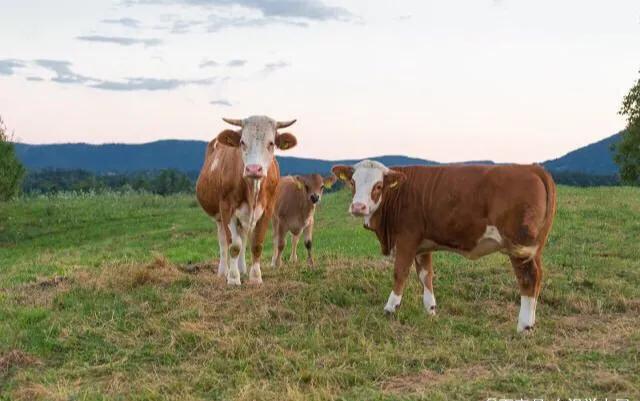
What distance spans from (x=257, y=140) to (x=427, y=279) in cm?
310

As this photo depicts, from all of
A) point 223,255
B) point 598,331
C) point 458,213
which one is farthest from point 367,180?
point 223,255

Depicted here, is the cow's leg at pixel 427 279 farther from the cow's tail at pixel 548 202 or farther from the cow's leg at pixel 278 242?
the cow's leg at pixel 278 242

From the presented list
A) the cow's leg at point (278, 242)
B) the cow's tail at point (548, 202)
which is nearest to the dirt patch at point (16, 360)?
the cow's tail at point (548, 202)

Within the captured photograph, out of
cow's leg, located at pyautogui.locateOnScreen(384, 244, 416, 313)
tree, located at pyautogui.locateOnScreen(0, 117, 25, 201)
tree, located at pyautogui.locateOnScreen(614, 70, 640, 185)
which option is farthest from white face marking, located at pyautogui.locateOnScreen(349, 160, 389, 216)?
tree, located at pyautogui.locateOnScreen(614, 70, 640, 185)

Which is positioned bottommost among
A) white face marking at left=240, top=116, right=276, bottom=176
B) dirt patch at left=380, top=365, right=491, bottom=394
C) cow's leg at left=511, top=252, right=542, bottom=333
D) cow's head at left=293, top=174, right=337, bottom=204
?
dirt patch at left=380, top=365, right=491, bottom=394

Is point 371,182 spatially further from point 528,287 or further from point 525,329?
point 525,329

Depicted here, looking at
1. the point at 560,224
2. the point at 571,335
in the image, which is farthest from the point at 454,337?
the point at 560,224

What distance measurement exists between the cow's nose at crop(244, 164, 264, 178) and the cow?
16.3 ft

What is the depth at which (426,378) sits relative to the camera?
693 cm

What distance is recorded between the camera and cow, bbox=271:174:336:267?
15145mm

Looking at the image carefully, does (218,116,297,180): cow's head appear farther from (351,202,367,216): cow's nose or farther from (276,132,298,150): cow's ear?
(351,202,367,216): cow's nose

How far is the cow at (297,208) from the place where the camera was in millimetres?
15145

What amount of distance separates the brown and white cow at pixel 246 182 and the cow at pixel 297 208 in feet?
10.4

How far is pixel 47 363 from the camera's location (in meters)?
7.88
